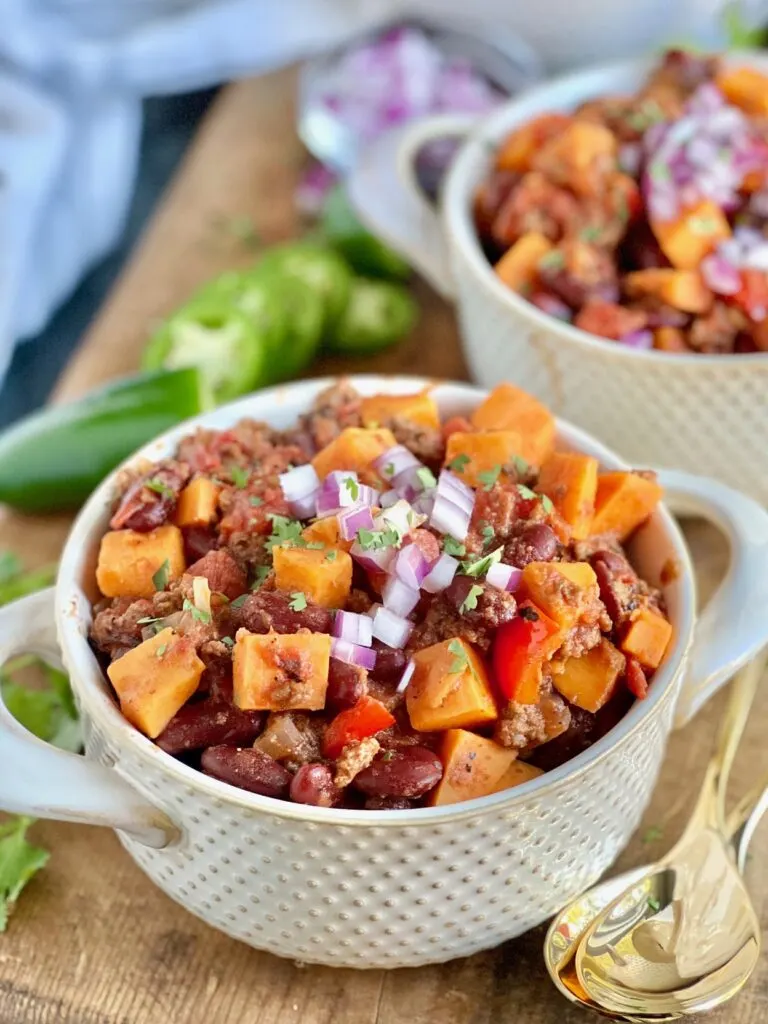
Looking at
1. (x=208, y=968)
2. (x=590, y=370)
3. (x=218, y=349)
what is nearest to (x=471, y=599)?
(x=208, y=968)

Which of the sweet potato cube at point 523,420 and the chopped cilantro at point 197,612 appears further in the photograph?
the sweet potato cube at point 523,420

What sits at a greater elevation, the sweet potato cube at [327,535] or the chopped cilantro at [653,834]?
the sweet potato cube at [327,535]

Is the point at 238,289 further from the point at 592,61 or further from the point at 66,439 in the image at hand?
the point at 592,61

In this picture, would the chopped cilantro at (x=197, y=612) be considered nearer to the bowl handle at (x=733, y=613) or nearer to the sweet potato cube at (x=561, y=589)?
the sweet potato cube at (x=561, y=589)

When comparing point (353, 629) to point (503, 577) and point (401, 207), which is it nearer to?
point (503, 577)

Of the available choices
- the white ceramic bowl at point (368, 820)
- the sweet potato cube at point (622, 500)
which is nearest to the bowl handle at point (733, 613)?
the white ceramic bowl at point (368, 820)
